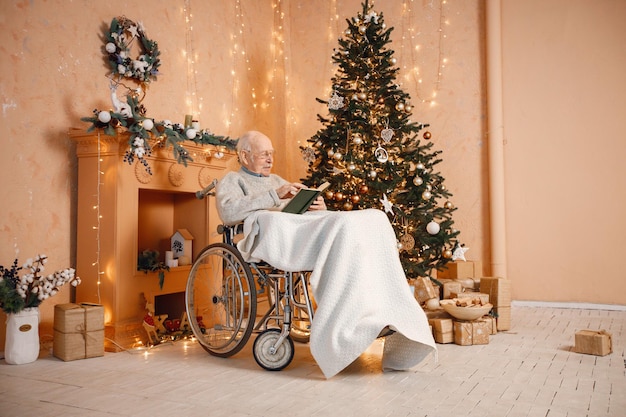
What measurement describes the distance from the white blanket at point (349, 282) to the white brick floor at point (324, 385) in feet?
0.48

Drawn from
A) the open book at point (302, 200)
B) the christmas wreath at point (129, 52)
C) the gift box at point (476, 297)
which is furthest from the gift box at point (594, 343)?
the christmas wreath at point (129, 52)

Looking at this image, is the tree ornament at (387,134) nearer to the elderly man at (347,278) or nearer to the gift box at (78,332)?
the elderly man at (347,278)

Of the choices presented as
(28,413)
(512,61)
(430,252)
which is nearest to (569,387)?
(430,252)

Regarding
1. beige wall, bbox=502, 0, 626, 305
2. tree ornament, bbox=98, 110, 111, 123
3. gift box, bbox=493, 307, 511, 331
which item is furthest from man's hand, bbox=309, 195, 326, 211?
beige wall, bbox=502, 0, 626, 305

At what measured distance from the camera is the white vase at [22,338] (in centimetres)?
269

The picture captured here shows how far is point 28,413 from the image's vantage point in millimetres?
1905

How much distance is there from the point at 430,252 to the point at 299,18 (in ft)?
10.4

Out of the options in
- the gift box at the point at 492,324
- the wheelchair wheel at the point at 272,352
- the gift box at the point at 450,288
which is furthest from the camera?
the gift box at the point at 450,288

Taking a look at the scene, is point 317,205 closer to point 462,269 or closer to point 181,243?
point 181,243

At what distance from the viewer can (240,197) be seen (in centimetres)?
289

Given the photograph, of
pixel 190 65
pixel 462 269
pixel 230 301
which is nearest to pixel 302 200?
pixel 230 301

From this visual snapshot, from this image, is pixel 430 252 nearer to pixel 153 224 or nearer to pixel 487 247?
pixel 487 247

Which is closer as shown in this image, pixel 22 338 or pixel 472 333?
pixel 22 338

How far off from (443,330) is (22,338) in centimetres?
233
